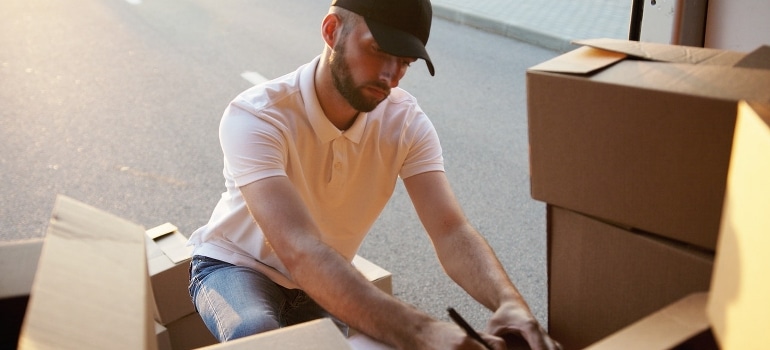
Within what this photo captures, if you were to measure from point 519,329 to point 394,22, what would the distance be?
0.75 m

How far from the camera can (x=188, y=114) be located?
480cm

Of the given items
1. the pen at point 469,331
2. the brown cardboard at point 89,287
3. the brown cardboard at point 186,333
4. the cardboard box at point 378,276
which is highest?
the brown cardboard at point 89,287

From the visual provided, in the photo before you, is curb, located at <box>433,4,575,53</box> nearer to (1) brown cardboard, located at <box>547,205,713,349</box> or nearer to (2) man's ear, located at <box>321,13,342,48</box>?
(2) man's ear, located at <box>321,13,342,48</box>

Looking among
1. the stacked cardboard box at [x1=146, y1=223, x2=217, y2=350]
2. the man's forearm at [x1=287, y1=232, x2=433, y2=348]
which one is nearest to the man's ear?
the man's forearm at [x1=287, y1=232, x2=433, y2=348]

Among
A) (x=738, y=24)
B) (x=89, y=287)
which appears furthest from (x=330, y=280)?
(x=738, y=24)

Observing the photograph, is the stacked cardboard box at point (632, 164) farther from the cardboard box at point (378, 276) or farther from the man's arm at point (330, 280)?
the cardboard box at point (378, 276)

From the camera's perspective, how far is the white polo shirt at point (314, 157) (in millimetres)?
1885

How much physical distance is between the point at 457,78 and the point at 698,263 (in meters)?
4.07

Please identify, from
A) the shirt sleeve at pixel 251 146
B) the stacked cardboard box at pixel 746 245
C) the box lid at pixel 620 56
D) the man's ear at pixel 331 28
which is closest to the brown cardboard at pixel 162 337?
the shirt sleeve at pixel 251 146

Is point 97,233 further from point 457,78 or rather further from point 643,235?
point 457,78

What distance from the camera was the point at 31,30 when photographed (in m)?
Answer: 6.51

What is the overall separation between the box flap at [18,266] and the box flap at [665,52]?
1.04 m

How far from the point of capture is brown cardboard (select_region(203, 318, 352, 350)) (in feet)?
3.62

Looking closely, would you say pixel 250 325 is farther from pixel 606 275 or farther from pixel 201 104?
pixel 201 104
